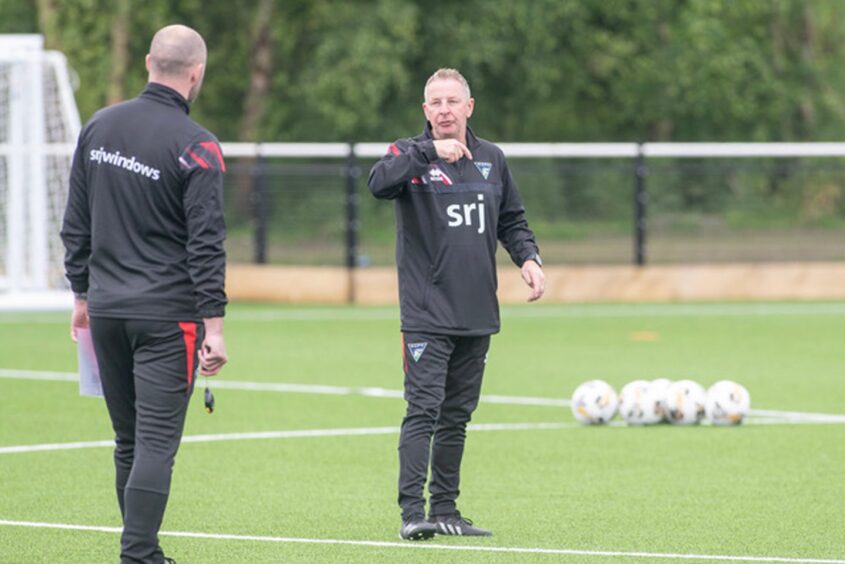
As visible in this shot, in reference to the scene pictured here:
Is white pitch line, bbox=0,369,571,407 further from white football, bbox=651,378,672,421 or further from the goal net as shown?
the goal net

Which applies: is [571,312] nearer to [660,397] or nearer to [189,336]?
[660,397]

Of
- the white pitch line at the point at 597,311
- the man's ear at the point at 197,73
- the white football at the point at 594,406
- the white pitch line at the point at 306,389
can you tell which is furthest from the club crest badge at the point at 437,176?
the white pitch line at the point at 597,311

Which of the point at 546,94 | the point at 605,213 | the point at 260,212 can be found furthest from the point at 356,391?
the point at 546,94

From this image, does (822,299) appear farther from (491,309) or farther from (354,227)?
(491,309)

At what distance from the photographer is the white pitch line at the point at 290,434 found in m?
11.2

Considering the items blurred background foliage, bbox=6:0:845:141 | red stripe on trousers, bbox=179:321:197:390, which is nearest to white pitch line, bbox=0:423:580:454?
red stripe on trousers, bbox=179:321:197:390

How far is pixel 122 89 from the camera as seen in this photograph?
109 ft

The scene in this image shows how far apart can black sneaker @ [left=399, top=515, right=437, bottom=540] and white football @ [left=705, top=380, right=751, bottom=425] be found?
4748 millimetres

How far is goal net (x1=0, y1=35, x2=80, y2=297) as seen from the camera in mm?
22344

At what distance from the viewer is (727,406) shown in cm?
1230

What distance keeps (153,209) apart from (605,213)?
2225 cm

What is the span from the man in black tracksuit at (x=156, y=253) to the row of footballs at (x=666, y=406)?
6.03 m

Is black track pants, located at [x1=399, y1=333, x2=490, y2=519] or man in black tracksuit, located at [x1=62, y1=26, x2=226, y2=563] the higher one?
man in black tracksuit, located at [x1=62, y1=26, x2=226, y2=563]

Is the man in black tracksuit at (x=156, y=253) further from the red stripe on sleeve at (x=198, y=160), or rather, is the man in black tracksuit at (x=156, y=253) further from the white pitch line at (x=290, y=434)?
the white pitch line at (x=290, y=434)
